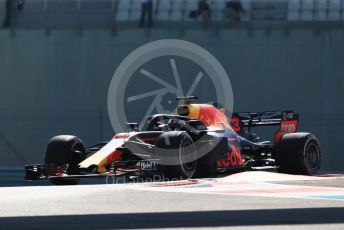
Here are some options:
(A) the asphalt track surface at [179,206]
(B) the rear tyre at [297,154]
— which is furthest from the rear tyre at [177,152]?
(B) the rear tyre at [297,154]

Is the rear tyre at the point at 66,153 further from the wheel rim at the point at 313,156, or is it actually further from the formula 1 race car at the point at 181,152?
the wheel rim at the point at 313,156

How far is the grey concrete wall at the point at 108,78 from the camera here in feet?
96.3

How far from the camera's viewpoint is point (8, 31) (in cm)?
3116

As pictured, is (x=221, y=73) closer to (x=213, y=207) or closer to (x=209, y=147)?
(x=209, y=147)

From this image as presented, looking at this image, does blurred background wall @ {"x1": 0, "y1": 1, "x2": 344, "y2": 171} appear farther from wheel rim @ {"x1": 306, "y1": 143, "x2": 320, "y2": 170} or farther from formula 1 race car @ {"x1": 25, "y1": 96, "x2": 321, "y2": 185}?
formula 1 race car @ {"x1": 25, "y1": 96, "x2": 321, "y2": 185}

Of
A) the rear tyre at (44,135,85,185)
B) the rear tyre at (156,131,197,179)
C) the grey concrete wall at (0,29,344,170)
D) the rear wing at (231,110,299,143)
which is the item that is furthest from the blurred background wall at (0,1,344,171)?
the rear tyre at (156,131,197,179)

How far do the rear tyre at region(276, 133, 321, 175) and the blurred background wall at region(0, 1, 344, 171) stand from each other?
1204 cm

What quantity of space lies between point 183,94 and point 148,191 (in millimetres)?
17501

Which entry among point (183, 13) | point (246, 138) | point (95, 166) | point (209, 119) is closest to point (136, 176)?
point (95, 166)

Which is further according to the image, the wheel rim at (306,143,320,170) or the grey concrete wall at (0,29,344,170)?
the grey concrete wall at (0,29,344,170)

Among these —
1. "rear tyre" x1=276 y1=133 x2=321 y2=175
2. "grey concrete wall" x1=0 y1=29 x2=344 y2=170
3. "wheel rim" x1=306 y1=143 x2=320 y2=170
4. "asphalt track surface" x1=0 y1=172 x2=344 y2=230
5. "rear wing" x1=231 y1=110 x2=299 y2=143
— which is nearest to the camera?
"asphalt track surface" x1=0 y1=172 x2=344 y2=230

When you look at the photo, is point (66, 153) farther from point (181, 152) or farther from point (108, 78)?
point (108, 78)

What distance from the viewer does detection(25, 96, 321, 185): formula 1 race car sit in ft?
48.7

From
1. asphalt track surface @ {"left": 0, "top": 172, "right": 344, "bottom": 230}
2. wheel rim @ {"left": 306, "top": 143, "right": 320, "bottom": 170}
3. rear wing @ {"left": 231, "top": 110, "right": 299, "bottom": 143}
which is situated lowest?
wheel rim @ {"left": 306, "top": 143, "right": 320, "bottom": 170}
